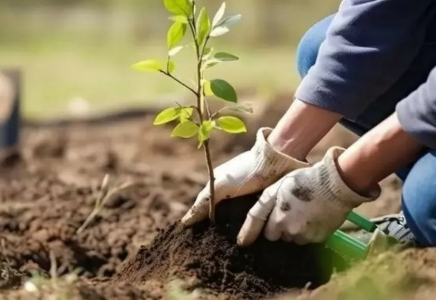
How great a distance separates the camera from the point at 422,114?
2.07 meters

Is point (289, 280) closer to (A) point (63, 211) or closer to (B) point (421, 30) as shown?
(B) point (421, 30)

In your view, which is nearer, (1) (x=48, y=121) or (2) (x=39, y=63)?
(1) (x=48, y=121)

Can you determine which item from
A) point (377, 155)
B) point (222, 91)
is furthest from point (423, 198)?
point (222, 91)

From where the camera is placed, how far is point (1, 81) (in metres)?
5.44

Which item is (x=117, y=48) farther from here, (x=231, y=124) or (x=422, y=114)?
(x=422, y=114)

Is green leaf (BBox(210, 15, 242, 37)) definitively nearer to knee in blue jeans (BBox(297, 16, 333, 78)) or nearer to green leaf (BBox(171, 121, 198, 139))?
green leaf (BBox(171, 121, 198, 139))

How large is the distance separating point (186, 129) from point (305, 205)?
30cm

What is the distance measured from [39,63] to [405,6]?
630 cm

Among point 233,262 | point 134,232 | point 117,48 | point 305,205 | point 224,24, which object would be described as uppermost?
point 224,24

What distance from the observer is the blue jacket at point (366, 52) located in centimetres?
226

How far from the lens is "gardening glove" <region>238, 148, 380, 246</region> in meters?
2.20

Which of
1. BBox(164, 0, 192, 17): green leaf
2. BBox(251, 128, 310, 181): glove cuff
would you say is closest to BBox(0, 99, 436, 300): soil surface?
BBox(251, 128, 310, 181): glove cuff

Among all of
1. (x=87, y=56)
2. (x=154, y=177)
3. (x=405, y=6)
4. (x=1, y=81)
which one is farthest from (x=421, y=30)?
(x=87, y=56)

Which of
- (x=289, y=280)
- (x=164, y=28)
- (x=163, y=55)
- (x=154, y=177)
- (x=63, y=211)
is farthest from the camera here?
(x=164, y=28)
